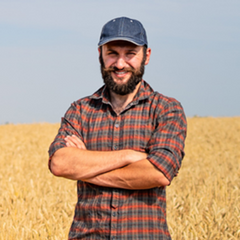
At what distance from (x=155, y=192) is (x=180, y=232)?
2.46 metres

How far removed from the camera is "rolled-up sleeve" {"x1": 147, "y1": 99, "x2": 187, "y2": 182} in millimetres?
3281

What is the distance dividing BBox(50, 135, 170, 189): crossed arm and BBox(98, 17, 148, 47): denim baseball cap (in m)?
0.97

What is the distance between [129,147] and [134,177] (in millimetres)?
295

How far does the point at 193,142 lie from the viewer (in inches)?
720

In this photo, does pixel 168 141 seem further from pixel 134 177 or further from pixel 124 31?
pixel 124 31

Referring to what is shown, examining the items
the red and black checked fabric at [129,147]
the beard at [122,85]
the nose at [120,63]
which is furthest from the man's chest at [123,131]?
the nose at [120,63]

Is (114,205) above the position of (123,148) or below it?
below

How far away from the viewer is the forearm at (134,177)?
3.21 metres

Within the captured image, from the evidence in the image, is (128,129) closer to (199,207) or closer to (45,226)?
(45,226)

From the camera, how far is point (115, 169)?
3326 mm

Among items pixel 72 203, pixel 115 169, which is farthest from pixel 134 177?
pixel 72 203

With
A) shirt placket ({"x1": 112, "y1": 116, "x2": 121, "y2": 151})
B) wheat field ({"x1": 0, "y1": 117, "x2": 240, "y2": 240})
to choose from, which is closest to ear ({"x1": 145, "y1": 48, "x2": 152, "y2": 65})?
shirt placket ({"x1": 112, "y1": 116, "x2": 121, "y2": 151})

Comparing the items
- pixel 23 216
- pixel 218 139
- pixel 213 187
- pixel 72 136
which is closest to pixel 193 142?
pixel 218 139

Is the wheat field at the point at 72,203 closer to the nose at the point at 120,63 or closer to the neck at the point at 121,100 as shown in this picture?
the neck at the point at 121,100
